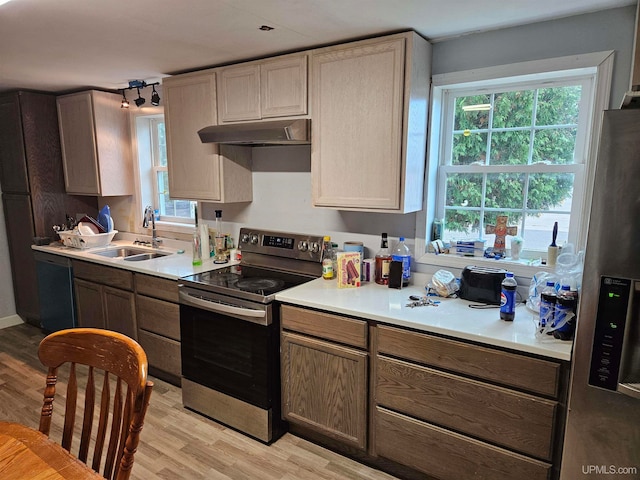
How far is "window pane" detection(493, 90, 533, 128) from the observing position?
2.15m

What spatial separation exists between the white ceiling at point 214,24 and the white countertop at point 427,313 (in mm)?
1320

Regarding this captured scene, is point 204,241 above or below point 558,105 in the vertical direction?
below

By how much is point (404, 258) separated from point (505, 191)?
2.13 ft

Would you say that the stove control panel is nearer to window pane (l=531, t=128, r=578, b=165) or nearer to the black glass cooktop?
the black glass cooktop

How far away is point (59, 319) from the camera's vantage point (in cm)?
352

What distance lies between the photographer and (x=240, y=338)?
7.44 feet

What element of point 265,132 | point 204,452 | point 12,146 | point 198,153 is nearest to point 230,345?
point 204,452

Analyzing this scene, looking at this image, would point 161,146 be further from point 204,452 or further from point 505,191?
point 505,191

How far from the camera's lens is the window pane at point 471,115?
2275 mm

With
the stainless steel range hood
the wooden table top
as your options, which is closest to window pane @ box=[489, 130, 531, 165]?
the stainless steel range hood

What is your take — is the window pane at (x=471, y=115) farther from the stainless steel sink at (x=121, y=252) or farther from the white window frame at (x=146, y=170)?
the stainless steel sink at (x=121, y=252)

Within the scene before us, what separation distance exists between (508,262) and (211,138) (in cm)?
186

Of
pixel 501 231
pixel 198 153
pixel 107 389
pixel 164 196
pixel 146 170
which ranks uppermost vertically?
pixel 198 153

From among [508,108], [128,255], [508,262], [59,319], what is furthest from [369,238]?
[59,319]
